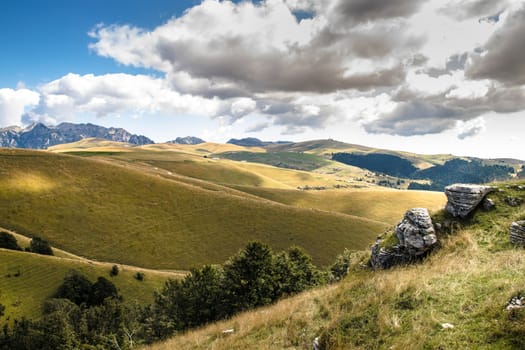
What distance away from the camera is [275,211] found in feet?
397

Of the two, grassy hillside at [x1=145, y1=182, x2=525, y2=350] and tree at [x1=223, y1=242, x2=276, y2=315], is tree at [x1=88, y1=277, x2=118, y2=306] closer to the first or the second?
tree at [x1=223, y1=242, x2=276, y2=315]

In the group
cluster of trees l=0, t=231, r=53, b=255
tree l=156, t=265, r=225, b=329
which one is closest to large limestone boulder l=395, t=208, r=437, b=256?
tree l=156, t=265, r=225, b=329

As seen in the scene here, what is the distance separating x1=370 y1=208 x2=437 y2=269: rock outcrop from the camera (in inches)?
631

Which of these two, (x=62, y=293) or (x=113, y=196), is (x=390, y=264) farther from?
(x=113, y=196)

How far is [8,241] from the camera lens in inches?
2886

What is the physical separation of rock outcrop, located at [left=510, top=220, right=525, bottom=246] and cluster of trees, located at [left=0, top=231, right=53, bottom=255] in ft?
307

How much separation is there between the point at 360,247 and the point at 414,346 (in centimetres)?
10660

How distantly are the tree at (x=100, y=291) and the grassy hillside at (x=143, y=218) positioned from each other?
23.6 metres

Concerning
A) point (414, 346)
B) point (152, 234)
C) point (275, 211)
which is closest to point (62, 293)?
point (152, 234)

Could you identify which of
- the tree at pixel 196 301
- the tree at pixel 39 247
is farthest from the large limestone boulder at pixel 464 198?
the tree at pixel 39 247

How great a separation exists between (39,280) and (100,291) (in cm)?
1276

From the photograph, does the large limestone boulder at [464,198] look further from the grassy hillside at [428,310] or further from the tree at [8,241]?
the tree at [8,241]

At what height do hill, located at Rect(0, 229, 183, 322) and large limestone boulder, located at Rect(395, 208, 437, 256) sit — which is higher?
large limestone boulder, located at Rect(395, 208, 437, 256)

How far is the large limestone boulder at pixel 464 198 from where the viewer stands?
17.0 metres
